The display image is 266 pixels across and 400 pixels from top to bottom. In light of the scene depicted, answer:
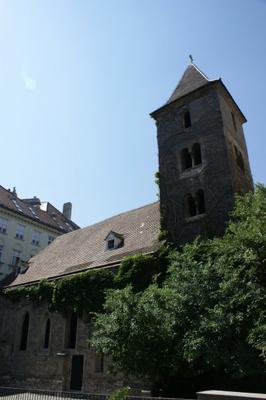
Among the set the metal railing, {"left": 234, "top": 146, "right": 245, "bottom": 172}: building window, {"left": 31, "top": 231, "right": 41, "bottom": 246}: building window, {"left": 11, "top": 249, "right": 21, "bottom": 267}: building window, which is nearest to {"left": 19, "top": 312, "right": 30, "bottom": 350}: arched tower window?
the metal railing

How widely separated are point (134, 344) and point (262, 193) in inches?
338

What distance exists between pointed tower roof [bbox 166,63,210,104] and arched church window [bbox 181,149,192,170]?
15.1 feet

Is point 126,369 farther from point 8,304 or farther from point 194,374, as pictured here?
point 8,304

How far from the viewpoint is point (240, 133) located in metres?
27.5

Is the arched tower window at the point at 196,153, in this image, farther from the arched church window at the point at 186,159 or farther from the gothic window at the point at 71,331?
the gothic window at the point at 71,331

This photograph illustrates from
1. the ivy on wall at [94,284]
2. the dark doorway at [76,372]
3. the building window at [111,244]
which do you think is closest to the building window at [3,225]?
the ivy on wall at [94,284]

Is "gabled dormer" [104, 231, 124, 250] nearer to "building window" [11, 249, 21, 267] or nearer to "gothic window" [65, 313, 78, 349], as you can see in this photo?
"gothic window" [65, 313, 78, 349]

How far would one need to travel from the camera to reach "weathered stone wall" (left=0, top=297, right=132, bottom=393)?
2092 cm

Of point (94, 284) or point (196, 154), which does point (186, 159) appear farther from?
point (94, 284)

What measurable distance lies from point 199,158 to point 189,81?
7183 mm

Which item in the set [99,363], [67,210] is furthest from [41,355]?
[67,210]

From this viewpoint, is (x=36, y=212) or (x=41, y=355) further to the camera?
(x=36, y=212)

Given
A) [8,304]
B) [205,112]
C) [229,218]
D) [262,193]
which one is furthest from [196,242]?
[8,304]

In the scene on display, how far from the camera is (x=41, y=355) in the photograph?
2425cm
